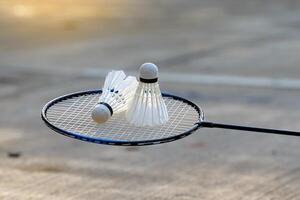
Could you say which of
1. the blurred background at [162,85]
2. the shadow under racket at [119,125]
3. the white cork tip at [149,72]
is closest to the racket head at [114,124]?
the shadow under racket at [119,125]

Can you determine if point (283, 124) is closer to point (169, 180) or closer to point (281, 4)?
point (169, 180)

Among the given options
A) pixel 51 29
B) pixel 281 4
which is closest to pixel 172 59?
pixel 51 29

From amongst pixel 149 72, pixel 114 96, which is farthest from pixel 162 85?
pixel 149 72

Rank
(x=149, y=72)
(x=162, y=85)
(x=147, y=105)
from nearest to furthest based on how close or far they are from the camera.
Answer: (x=149, y=72) < (x=147, y=105) < (x=162, y=85)

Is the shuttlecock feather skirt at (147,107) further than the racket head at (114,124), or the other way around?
the shuttlecock feather skirt at (147,107)

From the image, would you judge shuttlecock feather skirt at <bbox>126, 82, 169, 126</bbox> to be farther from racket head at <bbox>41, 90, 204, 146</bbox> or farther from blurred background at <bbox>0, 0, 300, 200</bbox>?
blurred background at <bbox>0, 0, 300, 200</bbox>

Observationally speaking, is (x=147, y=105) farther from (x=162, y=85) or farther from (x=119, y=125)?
(x=162, y=85)

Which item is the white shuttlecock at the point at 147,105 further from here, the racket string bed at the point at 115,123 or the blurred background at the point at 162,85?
the blurred background at the point at 162,85
